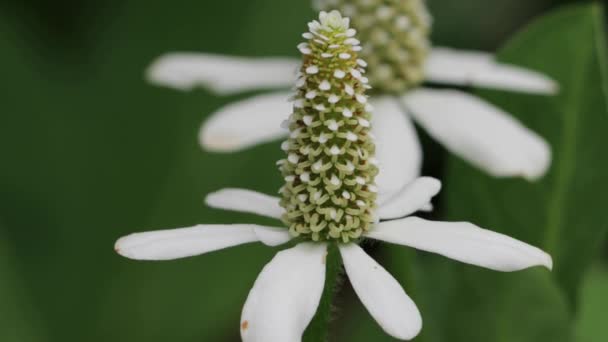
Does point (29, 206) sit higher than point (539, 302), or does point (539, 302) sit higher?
point (29, 206)

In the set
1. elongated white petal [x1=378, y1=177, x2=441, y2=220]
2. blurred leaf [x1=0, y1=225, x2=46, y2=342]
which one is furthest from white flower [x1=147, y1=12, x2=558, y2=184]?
blurred leaf [x1=0, y1=225, x2=46, y2=342]

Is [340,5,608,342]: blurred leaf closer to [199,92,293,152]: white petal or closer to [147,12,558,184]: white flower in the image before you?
[147,12,558,184]: white flower

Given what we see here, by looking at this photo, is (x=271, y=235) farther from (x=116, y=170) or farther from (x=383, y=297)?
(x=116, y=170)

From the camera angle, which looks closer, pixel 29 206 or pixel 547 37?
pixel 547 37

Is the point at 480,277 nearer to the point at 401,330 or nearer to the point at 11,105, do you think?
the point at 401,330

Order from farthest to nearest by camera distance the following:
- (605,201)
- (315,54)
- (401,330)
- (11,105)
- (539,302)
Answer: (11,105) < (605,201) < (539,302) < (315,54) < (401,330)

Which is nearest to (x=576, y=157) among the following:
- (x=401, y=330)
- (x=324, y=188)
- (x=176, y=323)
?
(x=324, y=188)

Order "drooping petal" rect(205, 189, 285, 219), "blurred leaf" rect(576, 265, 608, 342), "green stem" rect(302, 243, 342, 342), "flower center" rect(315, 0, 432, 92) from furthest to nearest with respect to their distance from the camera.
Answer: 1. "blurred leaf" rect(576, 265, 608, 342)
2. "flower center" rect(315, 0, 432, 92)
3. "drooping petal" rect(205, 189, 285, 219)
4. "green stem" rect(302, 243, 342, 342)
